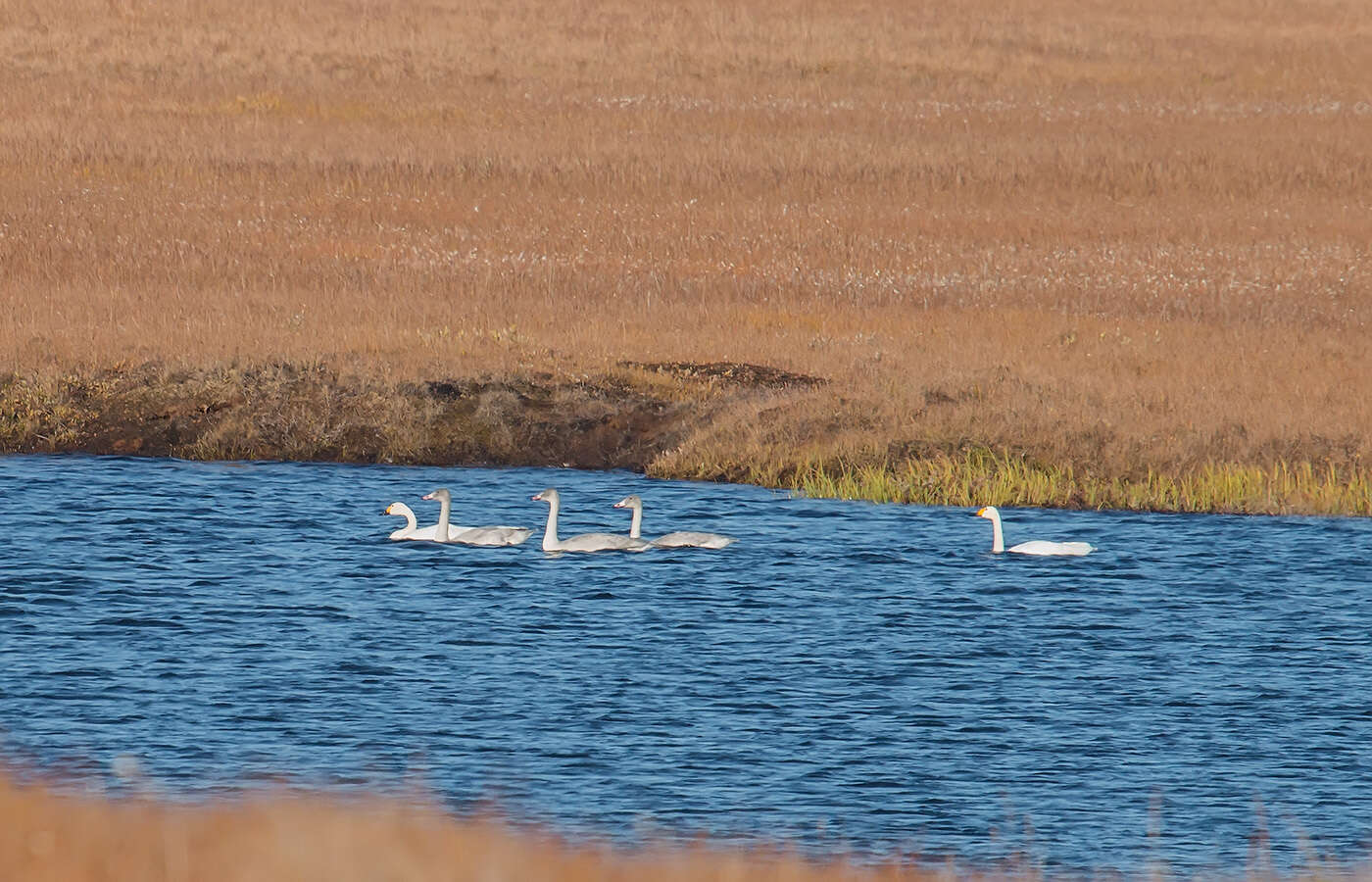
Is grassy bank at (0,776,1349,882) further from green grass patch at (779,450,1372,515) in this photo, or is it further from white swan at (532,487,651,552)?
green grass patch at (779,450,1372,515)

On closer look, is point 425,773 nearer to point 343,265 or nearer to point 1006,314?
point 1006,314

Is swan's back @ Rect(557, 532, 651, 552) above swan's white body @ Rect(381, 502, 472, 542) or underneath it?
underneath

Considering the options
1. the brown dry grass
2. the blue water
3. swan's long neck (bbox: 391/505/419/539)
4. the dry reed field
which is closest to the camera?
the brown dry grass

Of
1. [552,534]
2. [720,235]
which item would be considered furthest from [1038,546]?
[720,235]

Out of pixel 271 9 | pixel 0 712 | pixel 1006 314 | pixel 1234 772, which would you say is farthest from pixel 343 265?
pixel 271 9

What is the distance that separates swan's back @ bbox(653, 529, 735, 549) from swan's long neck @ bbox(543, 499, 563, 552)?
3.08 feet

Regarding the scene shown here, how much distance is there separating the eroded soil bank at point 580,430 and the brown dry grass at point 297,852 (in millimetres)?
14841

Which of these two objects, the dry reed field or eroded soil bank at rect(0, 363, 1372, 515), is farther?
the dry reed field

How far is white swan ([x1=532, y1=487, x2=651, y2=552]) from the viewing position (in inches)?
805

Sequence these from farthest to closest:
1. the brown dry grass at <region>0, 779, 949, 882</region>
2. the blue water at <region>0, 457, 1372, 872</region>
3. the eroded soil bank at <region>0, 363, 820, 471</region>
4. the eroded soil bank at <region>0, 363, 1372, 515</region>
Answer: the eroded soil bank at <region>0, 363, 820, 471</region>, the eroded soil bank at <region>0, 363, 1372, 515</region>, the blue water at <region>0, 457, 1372, 872</region>, the brown dry grass at <region>0, 779, 949, 882</region>

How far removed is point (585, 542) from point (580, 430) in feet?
19.0

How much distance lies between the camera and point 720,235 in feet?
126

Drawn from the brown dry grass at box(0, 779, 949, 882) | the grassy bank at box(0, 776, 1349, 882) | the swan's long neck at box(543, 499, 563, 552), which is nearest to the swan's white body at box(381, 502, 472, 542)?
the swan's long neck at box(543, 499, 563, 552)

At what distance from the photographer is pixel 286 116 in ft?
159
